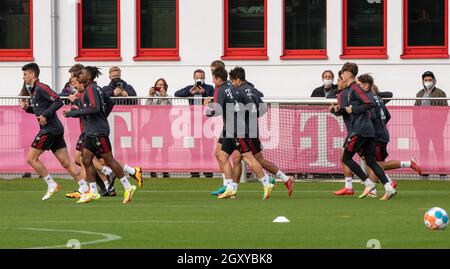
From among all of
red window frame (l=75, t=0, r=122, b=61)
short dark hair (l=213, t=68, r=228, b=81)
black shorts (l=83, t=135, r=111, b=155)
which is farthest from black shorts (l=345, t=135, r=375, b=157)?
red window frame (l=75, t=0, r=122, b=61)

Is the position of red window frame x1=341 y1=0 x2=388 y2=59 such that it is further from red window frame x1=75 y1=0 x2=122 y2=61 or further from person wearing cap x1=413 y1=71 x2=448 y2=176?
person wearing cap x1=413 y1=71 x2=448 y2=176

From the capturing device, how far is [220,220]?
59.9ft

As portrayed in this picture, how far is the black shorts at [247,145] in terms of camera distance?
907 inches

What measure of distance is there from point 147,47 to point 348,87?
47.0 feet

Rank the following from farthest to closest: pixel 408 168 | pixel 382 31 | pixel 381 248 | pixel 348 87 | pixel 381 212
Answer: pixel 382 31, pixel 408 168, pixel 348 87, pixel 381 212, pixel 381 248

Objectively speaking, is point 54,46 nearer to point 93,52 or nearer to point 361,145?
point 93,52

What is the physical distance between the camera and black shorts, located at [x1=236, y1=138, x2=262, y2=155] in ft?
75.6

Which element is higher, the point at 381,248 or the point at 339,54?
the point at 339,54

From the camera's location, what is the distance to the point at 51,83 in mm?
36250

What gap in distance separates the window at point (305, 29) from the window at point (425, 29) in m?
1.98
